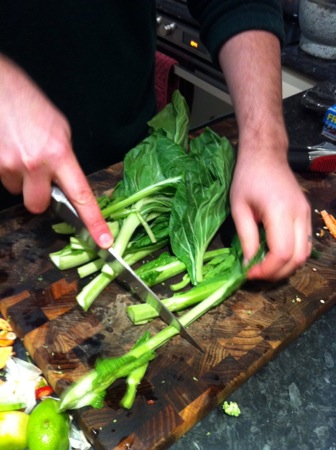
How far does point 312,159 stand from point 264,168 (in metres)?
0.50

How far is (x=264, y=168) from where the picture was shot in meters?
1.22

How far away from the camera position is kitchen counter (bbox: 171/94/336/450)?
40.5 inches

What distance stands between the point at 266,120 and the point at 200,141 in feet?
0.86

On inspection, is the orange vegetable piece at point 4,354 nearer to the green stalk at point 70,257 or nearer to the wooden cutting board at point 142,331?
the wooden cutting board at point 142,331

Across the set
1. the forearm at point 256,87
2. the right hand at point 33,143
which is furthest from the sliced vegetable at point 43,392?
the forearm at point 256,87

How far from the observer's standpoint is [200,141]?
5.06 ft

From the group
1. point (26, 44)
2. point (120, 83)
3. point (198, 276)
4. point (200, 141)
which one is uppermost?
point (26, 44)

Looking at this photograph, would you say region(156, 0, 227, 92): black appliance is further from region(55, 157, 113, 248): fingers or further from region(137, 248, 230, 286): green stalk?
region(55, 157, 113, 248): fingers

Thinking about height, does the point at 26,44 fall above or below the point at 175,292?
above

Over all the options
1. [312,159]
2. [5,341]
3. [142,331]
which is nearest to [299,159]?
[312,159]

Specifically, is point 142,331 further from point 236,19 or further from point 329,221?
point 236,19

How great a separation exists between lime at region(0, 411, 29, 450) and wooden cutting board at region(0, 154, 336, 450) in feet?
0.34

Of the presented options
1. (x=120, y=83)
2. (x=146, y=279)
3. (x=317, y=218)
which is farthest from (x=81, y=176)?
(x=317, y=218)

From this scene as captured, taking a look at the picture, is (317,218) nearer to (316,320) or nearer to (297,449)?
(316,320)
